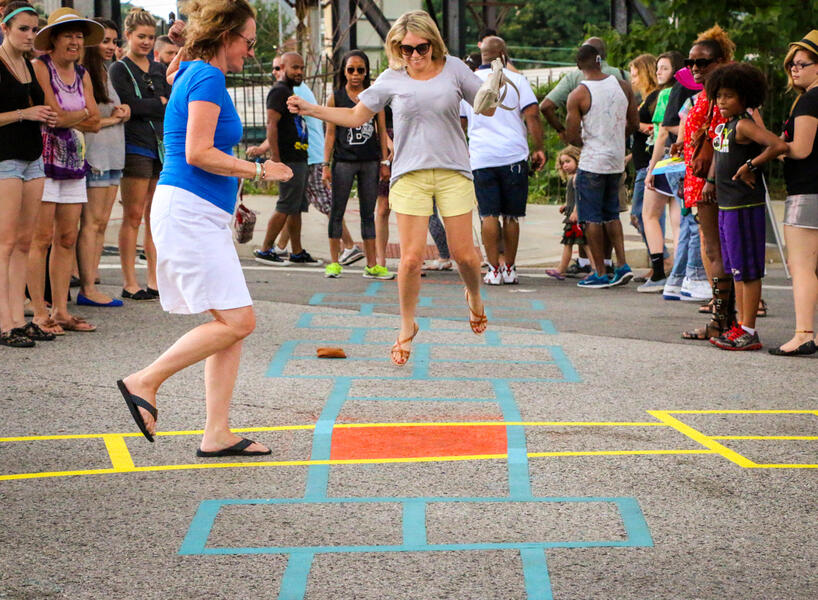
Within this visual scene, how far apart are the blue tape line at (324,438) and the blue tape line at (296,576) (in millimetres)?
690

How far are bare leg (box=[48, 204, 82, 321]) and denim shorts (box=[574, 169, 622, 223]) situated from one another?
4.58 meters

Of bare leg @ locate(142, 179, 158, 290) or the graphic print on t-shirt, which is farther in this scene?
the graphic print on t-shirt

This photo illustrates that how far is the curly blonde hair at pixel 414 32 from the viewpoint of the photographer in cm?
703

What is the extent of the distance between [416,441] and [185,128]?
171cm

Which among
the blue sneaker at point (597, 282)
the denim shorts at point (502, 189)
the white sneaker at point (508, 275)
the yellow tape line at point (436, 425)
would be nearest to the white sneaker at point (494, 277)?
the white sneaker at point (508, 275)

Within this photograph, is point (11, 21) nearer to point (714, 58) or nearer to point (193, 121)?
point (193, 121)

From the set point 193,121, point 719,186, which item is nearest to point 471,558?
point 193,121

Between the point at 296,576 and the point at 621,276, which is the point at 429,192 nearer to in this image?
the point at 296,576

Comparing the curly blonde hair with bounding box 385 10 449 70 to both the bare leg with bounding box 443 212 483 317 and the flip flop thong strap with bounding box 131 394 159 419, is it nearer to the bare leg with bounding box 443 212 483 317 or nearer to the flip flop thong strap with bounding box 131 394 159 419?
the bare leg with bounding box 443 212 483 317

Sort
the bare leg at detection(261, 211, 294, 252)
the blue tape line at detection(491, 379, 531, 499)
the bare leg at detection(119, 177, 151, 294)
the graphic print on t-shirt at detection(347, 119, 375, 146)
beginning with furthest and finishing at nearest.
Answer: the bare leg at detection(261, 211, 294, 252) → the graphic print on t-shirt at detection(347, 119, 375, 146) → the bare leg at detection(119, 177, 151, 294) → the blue tape line at detection(491, 379, 531, 499)

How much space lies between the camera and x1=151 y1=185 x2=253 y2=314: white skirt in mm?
5004

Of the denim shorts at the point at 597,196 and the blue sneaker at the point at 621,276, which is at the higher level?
the denim shorts at the point at 597,196

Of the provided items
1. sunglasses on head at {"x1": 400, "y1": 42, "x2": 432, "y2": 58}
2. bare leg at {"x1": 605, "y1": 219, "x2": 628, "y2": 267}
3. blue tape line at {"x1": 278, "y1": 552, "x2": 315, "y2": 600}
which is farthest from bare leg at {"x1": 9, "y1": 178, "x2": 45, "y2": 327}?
bare leg at {"x1": 605, "y1": 219, "x2": 628, "y2": 267}

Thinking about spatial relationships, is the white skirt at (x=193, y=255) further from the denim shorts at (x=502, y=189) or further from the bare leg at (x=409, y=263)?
the denim shorts at (x=502, y=189)
